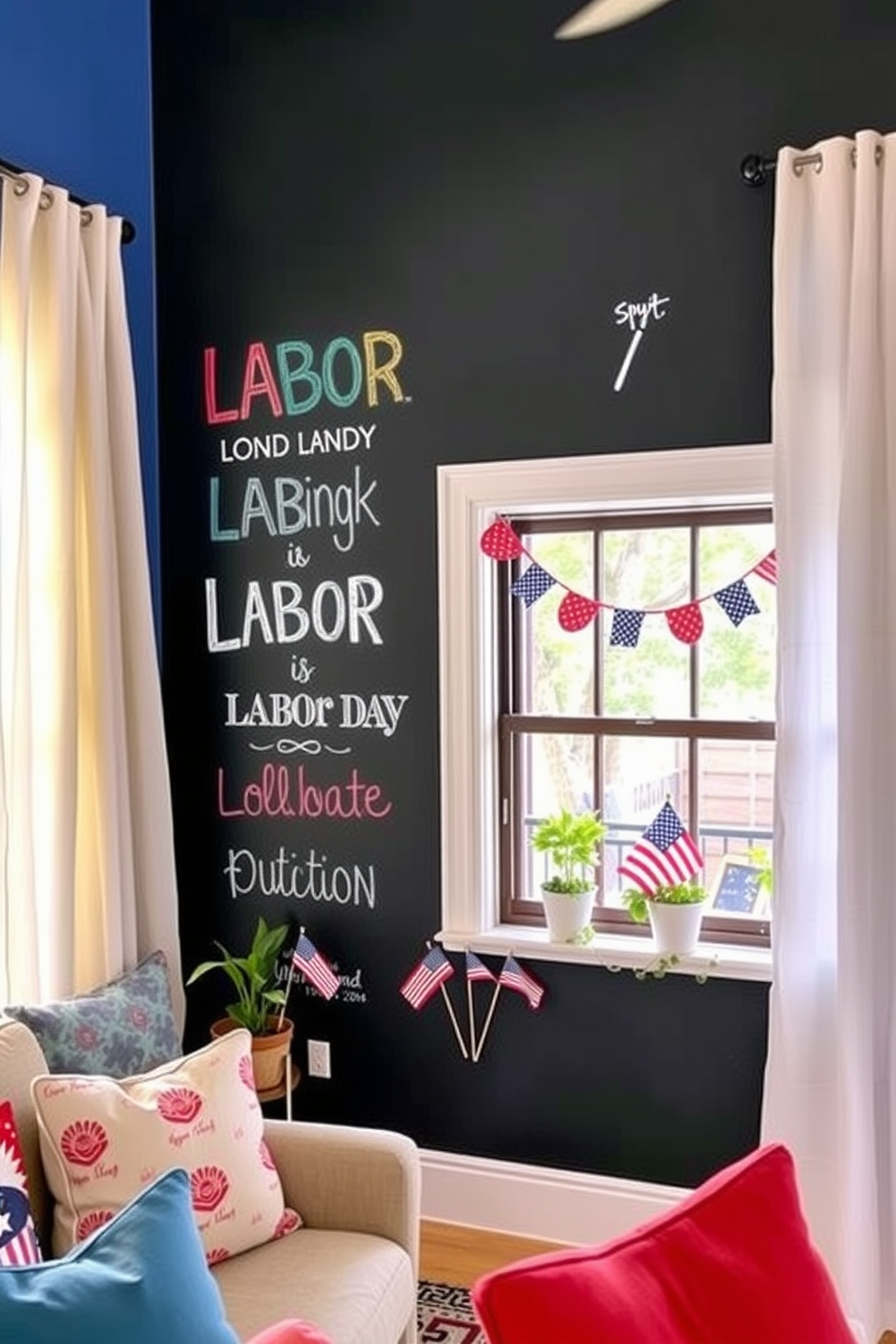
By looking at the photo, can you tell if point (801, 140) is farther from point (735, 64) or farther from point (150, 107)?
point (150, 107)

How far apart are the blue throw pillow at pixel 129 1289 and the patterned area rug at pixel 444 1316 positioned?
1.26 metres

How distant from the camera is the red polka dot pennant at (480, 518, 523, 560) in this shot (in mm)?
3004

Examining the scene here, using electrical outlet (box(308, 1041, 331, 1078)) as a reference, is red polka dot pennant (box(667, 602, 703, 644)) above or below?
above

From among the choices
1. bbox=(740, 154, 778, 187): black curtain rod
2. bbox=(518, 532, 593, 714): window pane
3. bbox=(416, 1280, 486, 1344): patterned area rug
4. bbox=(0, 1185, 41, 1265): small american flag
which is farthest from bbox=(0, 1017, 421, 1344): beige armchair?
bbox=(740, 154, 778, 187): black curtain rod

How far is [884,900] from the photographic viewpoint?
2553 millimetres

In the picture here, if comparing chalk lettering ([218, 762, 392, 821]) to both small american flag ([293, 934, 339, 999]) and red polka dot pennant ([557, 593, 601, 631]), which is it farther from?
red polka dot pennant ([557, 593, 601, 631])

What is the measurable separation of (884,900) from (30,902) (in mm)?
1847

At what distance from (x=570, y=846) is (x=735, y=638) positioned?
65 cm

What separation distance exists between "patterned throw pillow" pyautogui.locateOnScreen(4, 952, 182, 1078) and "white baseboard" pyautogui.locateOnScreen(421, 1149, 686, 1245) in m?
0.91

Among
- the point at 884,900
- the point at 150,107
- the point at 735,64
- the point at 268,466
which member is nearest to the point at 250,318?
the point at 268,466

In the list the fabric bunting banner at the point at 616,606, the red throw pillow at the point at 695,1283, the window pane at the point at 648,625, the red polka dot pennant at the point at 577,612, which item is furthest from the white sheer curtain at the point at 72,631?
the red throw pillow at the point at 695,1283

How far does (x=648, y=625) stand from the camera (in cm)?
302

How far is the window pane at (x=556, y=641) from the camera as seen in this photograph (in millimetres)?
3074

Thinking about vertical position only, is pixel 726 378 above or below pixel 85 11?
below
